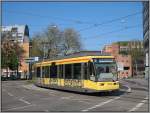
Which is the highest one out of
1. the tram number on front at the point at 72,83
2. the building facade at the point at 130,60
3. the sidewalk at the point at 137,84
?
the building facade at the point at 130,60

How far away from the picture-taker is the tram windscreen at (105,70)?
25875 millimetres

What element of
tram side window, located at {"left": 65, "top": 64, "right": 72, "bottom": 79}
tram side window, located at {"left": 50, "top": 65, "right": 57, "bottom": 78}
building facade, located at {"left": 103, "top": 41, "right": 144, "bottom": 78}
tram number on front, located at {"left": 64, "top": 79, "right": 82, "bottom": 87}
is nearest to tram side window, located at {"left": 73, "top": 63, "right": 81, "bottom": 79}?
tram number on front, located at {"left": 64, "top": 79, "right": 82, "bottom": 87}

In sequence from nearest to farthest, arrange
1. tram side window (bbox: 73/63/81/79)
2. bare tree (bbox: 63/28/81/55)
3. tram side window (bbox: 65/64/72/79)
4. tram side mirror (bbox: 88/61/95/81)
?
tram side mirror (bbox: 88/61/95/81) < tram side window (bbox: 73/63/81/79) < tram side window (bbox: 65/64/72/79) < bare tree (bbox: 63/28/81/55)

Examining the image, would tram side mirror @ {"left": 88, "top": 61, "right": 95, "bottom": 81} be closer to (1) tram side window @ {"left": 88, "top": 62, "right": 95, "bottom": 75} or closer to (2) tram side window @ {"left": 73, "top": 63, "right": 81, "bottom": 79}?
(1) tram side window @ {"left": 88, "top": 62, "right": 95, "bottom": 75}

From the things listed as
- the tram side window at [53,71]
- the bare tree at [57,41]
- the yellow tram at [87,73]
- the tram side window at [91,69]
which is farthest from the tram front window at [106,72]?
the bare tree at [57,41]

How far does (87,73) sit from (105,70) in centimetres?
123

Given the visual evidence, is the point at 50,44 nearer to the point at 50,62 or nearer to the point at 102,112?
the point at 50,62

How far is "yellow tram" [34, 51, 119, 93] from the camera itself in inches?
1018

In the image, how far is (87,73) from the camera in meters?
26.5

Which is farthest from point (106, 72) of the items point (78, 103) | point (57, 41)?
point (57, 41)

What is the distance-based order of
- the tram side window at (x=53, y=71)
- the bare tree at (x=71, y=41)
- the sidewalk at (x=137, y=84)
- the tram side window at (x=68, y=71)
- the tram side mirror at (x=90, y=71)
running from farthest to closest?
the bare tree at (x=71, y=41), the sidewalk at (x=137, y=84), the tram side window at (x=53, y=71), the tram side window at (x=68, y=71), the tram side mirror at (x=90, y=71)

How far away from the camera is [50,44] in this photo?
84.1 m

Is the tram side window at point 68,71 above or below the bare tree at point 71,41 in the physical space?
below

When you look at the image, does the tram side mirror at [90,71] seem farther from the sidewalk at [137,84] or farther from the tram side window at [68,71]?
the sidewalk at [137,84]
